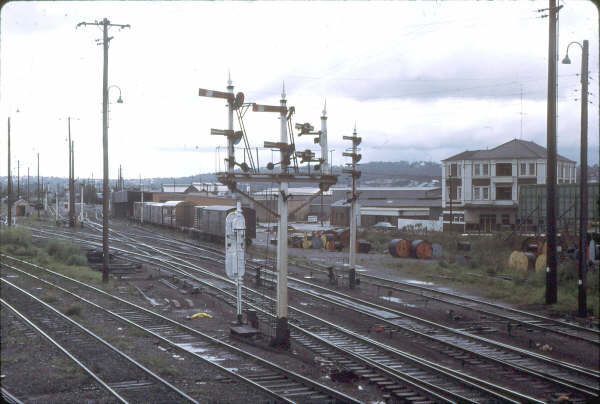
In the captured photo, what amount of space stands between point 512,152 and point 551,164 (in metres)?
39.3

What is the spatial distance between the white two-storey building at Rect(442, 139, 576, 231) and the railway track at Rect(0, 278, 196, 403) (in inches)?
1729

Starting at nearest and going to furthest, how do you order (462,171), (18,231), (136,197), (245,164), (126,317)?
(245,164)
(126,317)
(18,231)
(462,171)
(136,197)

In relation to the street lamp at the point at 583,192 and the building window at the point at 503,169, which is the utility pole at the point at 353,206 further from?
the building window at the point at 503,169

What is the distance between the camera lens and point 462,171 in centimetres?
5622

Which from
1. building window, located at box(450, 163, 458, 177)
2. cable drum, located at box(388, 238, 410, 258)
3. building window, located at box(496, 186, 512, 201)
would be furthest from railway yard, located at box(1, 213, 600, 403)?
building window, located at box(450, 163, 458, 177)

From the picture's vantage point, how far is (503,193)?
177 ft

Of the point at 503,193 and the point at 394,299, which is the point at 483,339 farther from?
the point at 503,193

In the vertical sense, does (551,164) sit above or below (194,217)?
above

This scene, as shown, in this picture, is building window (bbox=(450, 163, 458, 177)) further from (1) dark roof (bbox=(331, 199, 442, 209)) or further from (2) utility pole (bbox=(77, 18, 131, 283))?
(2) utility pole (bbox=(77, 18, 131, 283))

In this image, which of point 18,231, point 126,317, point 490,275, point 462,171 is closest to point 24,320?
point 126,317

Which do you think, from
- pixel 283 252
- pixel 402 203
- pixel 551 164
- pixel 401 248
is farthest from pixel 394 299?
pixel 402 203

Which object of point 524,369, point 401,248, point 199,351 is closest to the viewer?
point 524,369

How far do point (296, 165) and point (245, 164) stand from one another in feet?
3.58

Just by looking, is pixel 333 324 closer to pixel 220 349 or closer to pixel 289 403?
pixel 220 349
